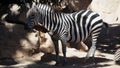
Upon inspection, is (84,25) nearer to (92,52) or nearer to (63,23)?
(63,23)

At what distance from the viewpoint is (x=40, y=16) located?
10.4 m

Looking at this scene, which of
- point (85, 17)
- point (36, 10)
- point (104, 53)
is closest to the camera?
point (36, 10)

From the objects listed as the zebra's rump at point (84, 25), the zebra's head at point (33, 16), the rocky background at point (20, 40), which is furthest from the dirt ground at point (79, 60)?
the zebra's head at point (33, 16)

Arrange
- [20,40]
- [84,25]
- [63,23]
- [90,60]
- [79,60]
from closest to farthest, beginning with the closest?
[63,23] → [84,25] → [90,60] → [79,60] → [20,40]

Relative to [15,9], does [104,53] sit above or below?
below

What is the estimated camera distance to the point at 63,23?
35.4 feet

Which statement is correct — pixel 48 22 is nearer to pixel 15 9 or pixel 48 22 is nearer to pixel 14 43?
pixel 14 43

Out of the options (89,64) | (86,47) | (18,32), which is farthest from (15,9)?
(89,64)

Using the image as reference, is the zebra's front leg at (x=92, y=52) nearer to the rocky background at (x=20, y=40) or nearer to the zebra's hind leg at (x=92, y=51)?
the zebra's hind leg at (x=92, y=51)

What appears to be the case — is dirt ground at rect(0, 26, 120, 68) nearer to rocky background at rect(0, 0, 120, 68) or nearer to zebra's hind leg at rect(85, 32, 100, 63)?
rocky background at rect(0, 0, 120, 68)

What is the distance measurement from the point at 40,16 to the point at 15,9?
11.3 feet

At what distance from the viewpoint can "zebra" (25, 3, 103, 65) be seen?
409 inches

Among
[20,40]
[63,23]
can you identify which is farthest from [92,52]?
[20,40]

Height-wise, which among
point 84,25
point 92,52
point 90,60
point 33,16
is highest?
point 33,16
